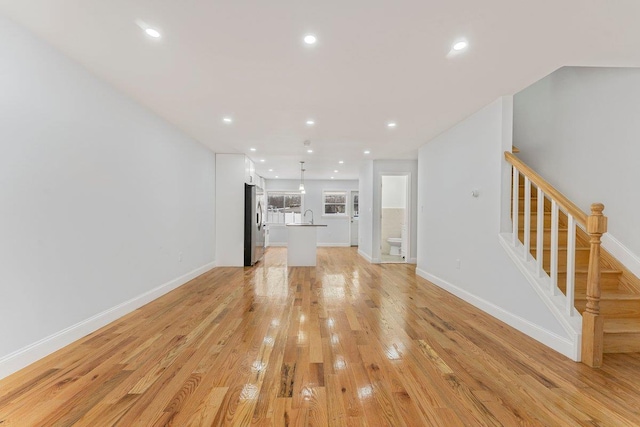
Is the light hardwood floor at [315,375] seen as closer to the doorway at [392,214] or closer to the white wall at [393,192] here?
the doorway at [392,214]

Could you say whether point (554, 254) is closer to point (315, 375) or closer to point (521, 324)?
point (521, 324)

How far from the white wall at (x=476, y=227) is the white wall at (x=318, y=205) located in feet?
18.5

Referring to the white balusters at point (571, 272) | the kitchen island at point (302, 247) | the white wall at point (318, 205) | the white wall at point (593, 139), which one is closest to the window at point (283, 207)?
the white wall at point (318, 205)

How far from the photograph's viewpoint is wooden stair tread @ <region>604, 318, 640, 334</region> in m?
2.27

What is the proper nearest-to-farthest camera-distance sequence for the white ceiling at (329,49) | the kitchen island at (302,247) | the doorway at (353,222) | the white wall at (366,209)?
the white ceiling at (329,49)
the kitchen island at (302,247)
the white wall at (366,209)
the doorway at (353,222)

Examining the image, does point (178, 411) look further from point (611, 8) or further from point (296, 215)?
point (296, 215)

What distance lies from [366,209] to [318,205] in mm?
3633

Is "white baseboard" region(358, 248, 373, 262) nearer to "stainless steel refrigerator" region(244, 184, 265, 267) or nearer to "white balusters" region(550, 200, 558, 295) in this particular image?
"stainless steel refrigerator" region(244, 184, 265, 267)

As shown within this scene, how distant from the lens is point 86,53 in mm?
2422

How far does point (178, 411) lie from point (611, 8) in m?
3.51

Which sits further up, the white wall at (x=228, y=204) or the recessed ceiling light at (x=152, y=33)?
the recessed ceiling light at (x=152, y=33)

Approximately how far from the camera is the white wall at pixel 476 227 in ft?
9.17

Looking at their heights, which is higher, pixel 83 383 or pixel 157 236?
pixel 157 236

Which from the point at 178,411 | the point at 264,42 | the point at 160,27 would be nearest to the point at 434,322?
the point at 178,411
